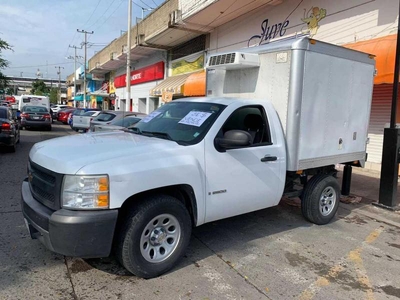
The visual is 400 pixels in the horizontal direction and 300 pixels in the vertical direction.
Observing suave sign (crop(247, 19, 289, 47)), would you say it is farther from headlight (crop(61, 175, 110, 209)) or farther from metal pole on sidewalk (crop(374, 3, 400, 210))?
headlight (crop(61, 175, 110, 209))

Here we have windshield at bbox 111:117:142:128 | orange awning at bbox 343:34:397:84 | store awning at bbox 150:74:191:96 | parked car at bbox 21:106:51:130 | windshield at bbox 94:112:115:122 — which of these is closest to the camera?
orange awning at bbox 343:34:397:84

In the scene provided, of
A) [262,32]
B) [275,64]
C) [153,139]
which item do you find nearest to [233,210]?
[153,139]

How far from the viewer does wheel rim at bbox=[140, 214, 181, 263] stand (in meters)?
3.48

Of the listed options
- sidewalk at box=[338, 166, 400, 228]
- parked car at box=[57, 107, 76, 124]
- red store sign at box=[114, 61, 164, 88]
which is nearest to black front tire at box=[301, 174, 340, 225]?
sidewalk at box=[338, 166, 400, 228]

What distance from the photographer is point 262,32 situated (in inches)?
575

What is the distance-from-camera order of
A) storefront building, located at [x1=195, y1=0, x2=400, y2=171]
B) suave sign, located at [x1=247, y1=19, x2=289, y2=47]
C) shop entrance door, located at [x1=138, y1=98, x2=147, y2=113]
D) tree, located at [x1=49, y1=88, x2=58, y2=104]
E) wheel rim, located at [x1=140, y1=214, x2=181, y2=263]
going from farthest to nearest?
tree, located at [x1=49, y1=88, x2=58, y2=104]
shop entrance door, located at [x1=138, y1=98, x2=147, y2=113]
suave sign, located at [x1=247, y1=19, x2=289, y2=47]
storefront building, located at [x1=195, y1=0, x2=400, y2=171]
wheel rim, located at [x1=140, y1=214, x2=181, y2=263]

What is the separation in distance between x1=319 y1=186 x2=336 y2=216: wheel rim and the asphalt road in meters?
0.28

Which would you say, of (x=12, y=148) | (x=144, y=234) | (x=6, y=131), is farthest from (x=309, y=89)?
(x=12, y=148)

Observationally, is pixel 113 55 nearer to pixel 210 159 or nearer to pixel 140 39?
pixel 140 39

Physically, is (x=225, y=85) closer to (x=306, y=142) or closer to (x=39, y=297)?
(x=306, y=142)

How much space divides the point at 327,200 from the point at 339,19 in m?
7.91

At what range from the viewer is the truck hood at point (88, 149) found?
3191 mm

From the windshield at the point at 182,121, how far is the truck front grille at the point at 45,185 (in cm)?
138

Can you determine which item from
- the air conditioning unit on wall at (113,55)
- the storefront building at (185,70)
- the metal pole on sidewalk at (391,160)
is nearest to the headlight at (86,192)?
the metal pole on sidewalk at (391,160)
